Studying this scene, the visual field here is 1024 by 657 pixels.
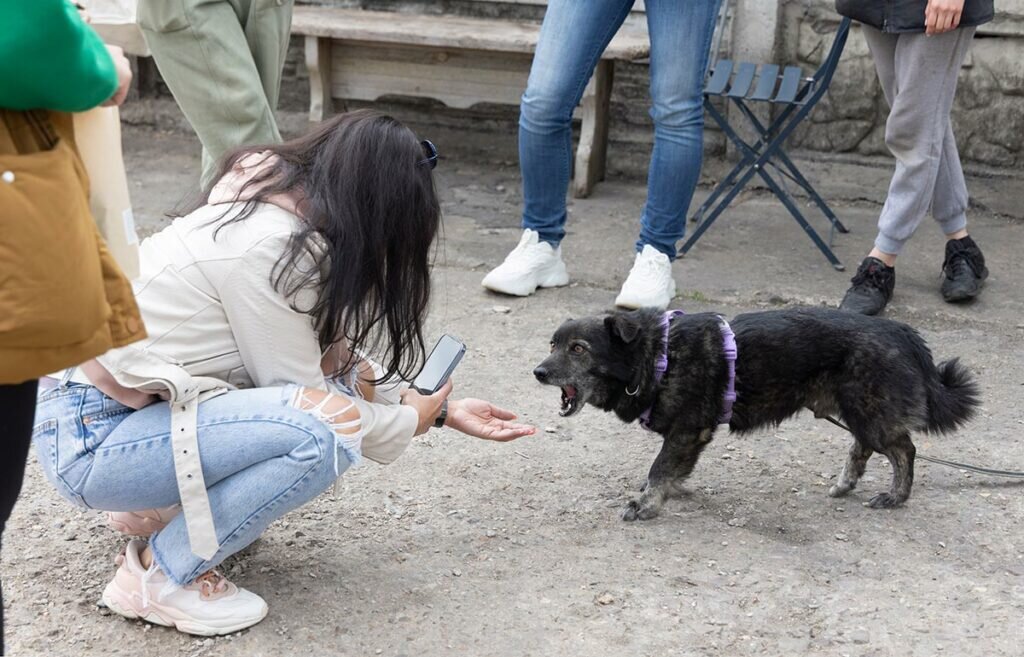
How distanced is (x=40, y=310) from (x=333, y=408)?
911 mm

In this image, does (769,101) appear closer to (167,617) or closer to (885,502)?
(885,502)

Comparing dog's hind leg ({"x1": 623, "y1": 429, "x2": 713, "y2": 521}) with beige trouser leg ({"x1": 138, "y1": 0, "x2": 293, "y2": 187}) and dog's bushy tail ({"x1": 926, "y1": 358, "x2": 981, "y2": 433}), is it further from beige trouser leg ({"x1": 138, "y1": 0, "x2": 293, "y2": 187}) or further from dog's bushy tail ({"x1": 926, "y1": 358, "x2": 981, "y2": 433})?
beige trouser leg ({"x1": 138, "y1": 0, "x2": 293, "y2": 187})

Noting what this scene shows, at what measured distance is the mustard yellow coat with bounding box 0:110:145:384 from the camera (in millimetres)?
1630

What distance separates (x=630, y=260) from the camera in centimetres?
530

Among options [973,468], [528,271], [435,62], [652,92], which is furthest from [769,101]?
[973,468]

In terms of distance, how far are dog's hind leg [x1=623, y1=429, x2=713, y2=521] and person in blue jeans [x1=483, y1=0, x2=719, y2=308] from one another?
1416mm

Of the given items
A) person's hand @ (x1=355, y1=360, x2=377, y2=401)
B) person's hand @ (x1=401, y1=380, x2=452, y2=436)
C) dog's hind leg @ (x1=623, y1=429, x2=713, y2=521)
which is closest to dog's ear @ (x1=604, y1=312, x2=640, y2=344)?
dog's hind leg @ (x1=623, y1=429, x2=713, y2=521)

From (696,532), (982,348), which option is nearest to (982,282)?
(982,348)

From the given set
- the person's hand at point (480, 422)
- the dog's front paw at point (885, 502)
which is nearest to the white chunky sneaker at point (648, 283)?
the dog's front paw at point (885, 502)

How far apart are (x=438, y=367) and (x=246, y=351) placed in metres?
0.56

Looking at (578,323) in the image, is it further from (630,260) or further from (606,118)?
(606,118)

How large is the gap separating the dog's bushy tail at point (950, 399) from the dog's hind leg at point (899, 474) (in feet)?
0.28

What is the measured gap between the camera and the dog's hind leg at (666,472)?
319 centimetres

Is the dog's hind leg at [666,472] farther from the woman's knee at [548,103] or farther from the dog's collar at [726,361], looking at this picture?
the woman's knee at [548,103]
